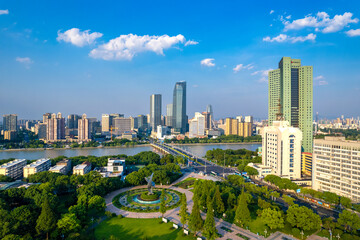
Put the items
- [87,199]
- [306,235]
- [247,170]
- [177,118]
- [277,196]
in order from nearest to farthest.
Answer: [306,235] → [87,199] → [277,196] → [247,170] → [177,118]

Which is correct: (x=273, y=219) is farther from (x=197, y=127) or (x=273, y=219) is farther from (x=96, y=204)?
(x=197, y=127)

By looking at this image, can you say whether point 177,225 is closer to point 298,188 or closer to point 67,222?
point 67,222

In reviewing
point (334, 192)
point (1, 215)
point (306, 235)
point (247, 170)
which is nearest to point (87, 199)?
point (1, 215)

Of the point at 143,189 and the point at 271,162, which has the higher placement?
the point at 271,162

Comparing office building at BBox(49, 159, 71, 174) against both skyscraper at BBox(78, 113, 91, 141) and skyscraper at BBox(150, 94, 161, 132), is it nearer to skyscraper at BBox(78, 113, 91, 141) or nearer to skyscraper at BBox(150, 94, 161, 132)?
skyscraper at BBox(78, 113, 91, 141)

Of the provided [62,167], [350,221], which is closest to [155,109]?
[62,167]

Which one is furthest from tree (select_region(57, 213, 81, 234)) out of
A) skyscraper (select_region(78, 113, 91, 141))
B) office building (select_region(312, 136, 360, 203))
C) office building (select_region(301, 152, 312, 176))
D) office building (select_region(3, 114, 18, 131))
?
office building (select_region(3, 114, 18, 131))

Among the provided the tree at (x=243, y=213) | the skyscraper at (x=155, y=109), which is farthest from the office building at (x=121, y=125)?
the tree at (x=243, y=213)
